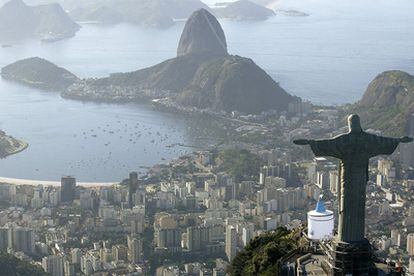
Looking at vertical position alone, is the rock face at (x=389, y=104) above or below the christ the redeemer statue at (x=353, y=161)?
below

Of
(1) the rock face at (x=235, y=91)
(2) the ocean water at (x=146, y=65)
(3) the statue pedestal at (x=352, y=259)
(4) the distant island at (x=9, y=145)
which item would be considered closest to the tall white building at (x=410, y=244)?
(2) the ocean water at (x=146, y=65)

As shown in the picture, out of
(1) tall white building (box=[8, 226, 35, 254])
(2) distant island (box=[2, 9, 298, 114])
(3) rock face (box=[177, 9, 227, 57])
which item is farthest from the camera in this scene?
(3) rock face (box=[177, 9, 227, 57])

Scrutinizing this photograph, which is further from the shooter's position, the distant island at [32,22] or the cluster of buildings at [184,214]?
the distant island at [32,22]

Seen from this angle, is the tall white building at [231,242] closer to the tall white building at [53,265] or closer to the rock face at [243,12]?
the tall white building at [53,265]

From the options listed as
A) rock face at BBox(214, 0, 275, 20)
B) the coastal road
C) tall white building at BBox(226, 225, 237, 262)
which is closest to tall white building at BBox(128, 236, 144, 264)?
tall white building at BBox(226, 225, 237, 262)

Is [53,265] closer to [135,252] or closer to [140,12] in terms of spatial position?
[135,252]

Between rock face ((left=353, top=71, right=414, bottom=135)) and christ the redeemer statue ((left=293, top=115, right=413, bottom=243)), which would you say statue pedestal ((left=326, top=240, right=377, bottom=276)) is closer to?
christ the redeemer statue ((left=293, top=115, right=413, bottom=243))

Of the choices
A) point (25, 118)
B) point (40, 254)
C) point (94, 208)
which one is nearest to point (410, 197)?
point (94, 208)
